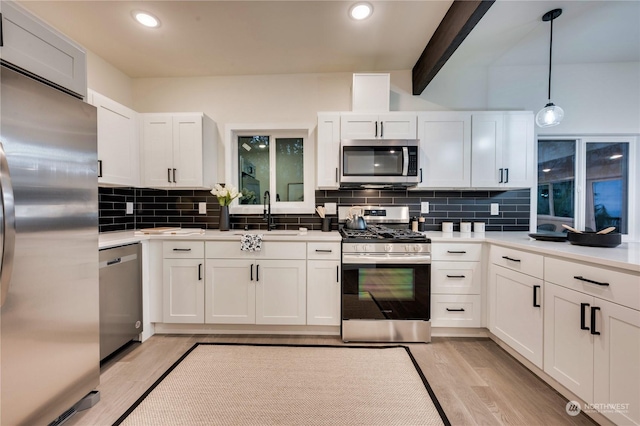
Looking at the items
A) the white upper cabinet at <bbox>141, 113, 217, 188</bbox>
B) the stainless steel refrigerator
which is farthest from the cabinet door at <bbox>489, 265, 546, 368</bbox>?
the white upper cabinet at <bbox>141, 113, 217, 188</bbox>

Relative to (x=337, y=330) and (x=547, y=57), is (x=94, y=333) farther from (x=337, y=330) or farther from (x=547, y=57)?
(x=547, y=57)

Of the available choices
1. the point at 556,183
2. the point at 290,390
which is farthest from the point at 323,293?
the point at 556,183

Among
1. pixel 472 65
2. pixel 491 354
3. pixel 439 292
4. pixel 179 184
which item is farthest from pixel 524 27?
pixel 179 184

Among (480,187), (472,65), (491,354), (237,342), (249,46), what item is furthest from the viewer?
(472,65)

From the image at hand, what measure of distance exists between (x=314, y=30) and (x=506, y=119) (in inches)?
81.9

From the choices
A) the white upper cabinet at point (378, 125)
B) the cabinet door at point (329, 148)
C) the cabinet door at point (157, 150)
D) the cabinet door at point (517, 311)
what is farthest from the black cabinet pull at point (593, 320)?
the cabinet door at point (157, 150)

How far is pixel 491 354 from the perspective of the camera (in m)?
2.03

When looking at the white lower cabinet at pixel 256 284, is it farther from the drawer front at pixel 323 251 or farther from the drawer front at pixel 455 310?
the drawer front at pixel 455 310

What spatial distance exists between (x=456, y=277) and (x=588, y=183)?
197 centimetres

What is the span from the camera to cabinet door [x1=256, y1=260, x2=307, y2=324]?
88.4 inches

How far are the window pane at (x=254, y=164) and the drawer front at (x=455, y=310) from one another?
2.18m

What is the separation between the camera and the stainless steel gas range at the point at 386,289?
2.15m

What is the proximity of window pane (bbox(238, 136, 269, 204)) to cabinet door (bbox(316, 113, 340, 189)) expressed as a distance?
2.53 ft

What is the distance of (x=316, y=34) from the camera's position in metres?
2.19
